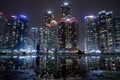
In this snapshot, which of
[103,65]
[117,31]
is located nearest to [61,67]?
[103,65]

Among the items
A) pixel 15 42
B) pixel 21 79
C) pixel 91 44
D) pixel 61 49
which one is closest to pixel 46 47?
pixel 61 49

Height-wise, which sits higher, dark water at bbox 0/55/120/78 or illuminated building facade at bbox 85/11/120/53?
illuminated building facade at bbox 85/11/120/53

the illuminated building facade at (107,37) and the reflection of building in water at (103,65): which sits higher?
the illuminated building facade at (107,37)

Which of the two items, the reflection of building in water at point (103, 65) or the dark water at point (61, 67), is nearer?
the dark water at point (61, 67)

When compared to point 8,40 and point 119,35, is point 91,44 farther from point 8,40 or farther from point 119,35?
point 8,40

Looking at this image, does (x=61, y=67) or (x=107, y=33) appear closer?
(x=61, y=67)

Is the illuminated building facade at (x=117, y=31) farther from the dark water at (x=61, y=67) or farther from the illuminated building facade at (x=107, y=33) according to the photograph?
the dark water at (x=61, y=67)

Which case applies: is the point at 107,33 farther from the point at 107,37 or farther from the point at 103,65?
the point at 103,65

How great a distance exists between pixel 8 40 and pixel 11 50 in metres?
16.6

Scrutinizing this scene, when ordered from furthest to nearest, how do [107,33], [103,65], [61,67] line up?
[107,33]
[103,65]
[61,67]

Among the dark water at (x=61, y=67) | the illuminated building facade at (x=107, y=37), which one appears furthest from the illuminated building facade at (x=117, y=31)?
the dark water at (x=61, y=67)

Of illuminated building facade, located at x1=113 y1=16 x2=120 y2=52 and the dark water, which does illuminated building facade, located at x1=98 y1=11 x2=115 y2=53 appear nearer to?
illuminated building facade, located at x1=113 y1=16 x2=120 y2=52

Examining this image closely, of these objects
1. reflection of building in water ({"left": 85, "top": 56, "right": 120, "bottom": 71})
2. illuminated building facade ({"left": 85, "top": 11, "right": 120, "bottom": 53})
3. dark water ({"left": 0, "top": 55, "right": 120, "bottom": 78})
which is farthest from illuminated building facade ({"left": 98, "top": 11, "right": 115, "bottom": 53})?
dark water ({"left": 0, "top": 55, "right": 120, "bottom": 78})

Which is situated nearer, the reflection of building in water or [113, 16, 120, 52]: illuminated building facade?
the reflection of building in water
